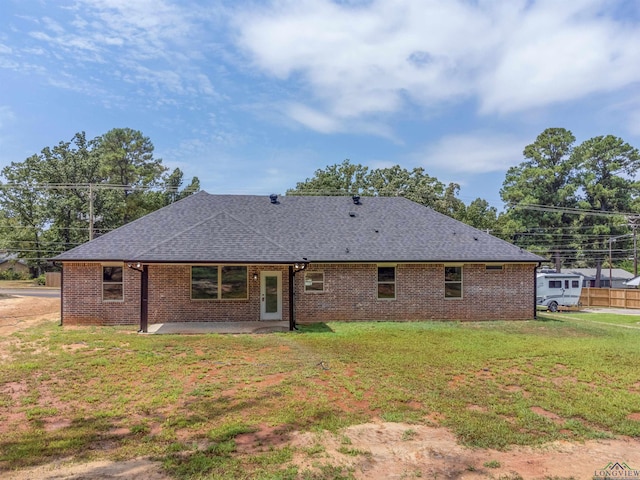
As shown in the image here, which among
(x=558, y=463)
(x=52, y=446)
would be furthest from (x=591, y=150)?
(x=52, y=446)

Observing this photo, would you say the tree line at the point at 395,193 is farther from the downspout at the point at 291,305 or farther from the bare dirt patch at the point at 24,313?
the downspout at the point at 291,305

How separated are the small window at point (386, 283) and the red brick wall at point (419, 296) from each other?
178mm

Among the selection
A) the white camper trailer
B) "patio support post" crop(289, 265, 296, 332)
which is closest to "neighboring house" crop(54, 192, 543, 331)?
"patio support post" crop(289, 265, 296, 332)

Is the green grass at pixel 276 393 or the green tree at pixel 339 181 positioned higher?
the green tree at pixel 339 181

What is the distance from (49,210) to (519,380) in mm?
44981

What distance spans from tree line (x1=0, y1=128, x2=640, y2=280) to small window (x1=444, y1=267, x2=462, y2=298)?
24537 millimetres

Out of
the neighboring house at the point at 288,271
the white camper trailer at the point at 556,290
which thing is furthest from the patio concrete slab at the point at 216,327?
the white camper trailer at the point at 556,290

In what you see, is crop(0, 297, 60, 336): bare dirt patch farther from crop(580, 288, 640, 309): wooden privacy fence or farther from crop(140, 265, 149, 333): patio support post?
crop(580, 288, 640, 309): wooden privacy fence

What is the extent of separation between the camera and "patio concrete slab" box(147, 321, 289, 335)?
13680 millimetres

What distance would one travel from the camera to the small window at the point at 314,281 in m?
16.5

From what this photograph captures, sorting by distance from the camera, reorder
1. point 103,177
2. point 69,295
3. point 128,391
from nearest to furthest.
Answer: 1. point 128,391
2. point 69,295
3. point 103,177

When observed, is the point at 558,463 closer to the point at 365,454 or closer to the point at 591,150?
the point at 365,454

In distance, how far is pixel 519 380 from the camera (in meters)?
8.17

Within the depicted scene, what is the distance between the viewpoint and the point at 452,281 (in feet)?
56.5
